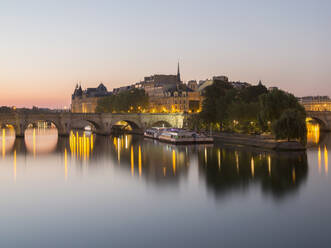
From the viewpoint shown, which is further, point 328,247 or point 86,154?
point 86,154

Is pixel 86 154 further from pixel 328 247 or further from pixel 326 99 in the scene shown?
pixel 326 99

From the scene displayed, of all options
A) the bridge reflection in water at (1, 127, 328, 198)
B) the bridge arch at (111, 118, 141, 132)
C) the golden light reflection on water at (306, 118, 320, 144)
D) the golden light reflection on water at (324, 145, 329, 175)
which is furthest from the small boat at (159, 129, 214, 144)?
the bridge arch at (111, 118, 141, 132)

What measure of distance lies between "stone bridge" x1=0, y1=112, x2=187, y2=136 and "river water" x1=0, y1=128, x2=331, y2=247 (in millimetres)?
28081

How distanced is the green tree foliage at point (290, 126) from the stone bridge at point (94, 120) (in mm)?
37927

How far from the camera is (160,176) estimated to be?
32688mm

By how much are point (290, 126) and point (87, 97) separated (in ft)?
431

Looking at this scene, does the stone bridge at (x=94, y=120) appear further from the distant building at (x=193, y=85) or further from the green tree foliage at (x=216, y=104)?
the distant building at (x=193, y=85)

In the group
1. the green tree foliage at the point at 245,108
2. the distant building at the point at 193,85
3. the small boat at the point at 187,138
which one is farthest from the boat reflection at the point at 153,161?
the distant building at the point at 193,85

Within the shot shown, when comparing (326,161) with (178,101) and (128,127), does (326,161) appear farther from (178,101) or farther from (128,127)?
(178,101)

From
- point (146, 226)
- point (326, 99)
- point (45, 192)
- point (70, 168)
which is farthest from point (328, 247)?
point (326, 99)

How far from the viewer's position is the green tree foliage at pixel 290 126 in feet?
139

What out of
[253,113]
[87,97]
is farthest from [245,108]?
[87,97]

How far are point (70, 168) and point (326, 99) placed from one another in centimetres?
13863

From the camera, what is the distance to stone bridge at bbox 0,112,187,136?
6906 centimetres
